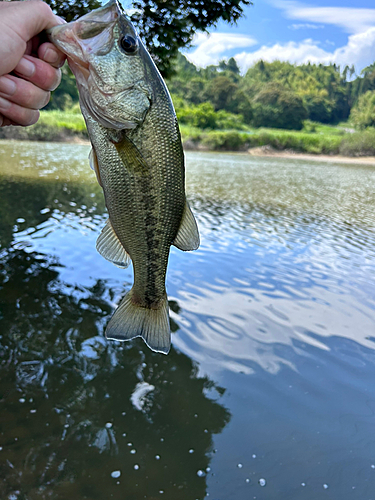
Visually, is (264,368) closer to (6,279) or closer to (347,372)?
(347,372)

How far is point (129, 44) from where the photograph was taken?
1.94 metres

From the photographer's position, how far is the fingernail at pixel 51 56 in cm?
212

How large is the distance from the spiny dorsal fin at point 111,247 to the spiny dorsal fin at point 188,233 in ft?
1.11

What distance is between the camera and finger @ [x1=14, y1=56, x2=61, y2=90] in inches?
85.0

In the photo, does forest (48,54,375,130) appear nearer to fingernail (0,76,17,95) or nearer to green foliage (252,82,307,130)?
green foliage (252,82,307,130)

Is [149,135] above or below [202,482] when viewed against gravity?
above

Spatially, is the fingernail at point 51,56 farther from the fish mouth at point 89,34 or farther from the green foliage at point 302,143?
the green foliage at point 302,143

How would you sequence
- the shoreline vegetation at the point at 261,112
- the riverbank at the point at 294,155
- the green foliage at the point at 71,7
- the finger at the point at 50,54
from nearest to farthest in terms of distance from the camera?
the finger at the point at 50,54, the green foliage at the point at 71,7, the shoreline vegetation at the point at 261,112, the riverbank at the point at 294,155

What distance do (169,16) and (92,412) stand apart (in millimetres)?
9445

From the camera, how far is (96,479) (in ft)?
11.5

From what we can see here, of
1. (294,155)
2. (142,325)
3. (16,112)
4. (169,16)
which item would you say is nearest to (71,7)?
(169,16)

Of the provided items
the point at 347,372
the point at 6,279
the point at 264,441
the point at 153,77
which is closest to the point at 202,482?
the point at 264,441

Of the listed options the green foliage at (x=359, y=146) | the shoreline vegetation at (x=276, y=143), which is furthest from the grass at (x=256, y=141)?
the green foliage at (x=359, y=146)

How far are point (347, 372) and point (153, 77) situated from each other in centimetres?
480
